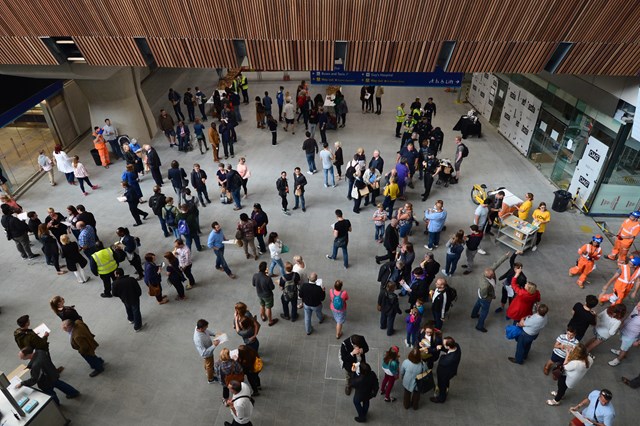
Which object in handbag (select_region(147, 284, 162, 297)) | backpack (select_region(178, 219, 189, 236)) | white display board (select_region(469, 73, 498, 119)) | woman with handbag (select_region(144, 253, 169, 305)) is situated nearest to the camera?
woman with handbag (select_region(144, 253, 169, 305))

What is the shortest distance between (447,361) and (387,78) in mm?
8379

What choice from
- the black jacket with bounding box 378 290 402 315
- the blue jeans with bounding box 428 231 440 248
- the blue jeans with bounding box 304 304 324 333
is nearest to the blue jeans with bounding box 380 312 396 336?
the black jacket with bounding box 378 290 402 315

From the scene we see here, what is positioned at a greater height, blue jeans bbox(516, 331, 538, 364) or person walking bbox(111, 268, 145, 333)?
person walking bbox(111, 268, 145, 333)

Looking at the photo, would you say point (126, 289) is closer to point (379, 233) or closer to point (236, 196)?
Answer: point (236, 196)

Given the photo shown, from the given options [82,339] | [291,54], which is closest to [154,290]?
[82,339]

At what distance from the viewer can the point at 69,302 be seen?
30.7 feet

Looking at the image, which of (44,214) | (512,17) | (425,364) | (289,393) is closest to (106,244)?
(44,214)

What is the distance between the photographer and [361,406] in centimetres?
672

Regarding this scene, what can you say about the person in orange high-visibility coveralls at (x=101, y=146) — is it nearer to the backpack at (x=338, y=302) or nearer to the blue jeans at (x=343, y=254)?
the blue jeans at (x=343, y=254)

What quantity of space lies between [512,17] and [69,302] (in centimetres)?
1148

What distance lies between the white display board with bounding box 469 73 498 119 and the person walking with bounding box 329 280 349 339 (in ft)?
44.1

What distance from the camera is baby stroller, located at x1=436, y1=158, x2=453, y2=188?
1312cm

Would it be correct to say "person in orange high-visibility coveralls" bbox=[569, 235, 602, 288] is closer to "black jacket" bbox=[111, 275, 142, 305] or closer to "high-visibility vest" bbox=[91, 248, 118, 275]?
"black jacket" bbox=[111, 275, 142, 305]

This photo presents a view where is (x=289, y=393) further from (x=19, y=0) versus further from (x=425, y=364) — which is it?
(x=19, y=0)
